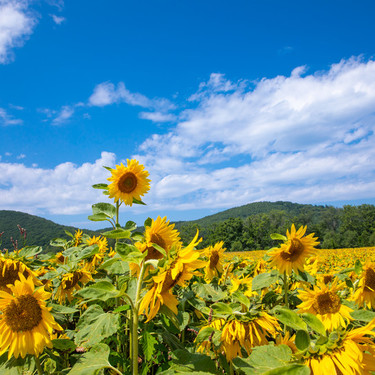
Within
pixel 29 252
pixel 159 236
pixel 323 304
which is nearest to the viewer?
pixel 159 236

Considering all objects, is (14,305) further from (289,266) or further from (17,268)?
(289,266)

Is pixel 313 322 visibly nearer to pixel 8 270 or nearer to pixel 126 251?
pixel 126 251

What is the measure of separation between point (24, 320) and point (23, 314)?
0.11 ft

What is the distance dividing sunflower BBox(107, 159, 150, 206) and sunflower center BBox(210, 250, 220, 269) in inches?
48.5

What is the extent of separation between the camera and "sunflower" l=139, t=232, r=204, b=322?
1173 millimetres

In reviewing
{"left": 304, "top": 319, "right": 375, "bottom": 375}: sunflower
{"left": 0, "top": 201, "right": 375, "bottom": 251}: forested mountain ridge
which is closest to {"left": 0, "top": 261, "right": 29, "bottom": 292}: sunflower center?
{"left": 304, "top": 319, "right": 375, "bottom": 375}: sunflower

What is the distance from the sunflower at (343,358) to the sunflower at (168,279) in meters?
0.55

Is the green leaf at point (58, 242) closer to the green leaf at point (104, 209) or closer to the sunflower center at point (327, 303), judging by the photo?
the green leaf at point (104, 209)

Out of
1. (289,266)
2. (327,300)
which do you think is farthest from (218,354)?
(289,266)

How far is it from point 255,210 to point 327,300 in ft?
598

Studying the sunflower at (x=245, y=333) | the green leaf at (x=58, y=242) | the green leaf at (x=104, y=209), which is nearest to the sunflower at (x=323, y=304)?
the sunflower at (x=245, y=333)

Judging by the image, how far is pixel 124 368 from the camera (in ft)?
5.71

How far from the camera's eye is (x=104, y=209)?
243 cm

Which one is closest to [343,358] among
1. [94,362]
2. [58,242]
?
[94,362]
